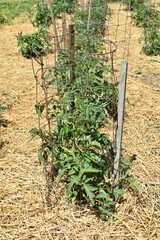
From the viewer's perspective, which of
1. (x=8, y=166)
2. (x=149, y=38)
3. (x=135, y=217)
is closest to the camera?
(x=135, y=217)

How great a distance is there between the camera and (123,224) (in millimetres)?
2201

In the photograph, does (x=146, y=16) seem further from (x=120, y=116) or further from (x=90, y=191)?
(x=90, y=191)

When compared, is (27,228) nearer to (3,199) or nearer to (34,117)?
(3,199)

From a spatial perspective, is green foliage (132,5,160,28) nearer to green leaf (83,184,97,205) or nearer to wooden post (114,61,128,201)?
wooden post (114,61,128,201)

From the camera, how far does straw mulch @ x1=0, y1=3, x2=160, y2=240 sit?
7.04 ft

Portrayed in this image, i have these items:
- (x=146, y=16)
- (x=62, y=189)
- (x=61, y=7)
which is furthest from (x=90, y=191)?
(x=61, y=7)

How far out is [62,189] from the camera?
2.48 metres

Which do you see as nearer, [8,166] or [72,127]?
[72,127]

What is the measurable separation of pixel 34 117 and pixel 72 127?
1709 millimetres

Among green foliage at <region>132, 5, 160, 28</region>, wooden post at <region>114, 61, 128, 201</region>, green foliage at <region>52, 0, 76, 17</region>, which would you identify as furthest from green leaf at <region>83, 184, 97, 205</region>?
green foliage at <region>52, 0, 76, 17</region>

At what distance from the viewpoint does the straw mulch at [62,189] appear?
2145mm

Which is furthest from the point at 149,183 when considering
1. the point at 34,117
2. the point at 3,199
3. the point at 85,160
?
the point at 34,117

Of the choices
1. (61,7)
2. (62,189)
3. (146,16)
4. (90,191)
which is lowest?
(62,189)

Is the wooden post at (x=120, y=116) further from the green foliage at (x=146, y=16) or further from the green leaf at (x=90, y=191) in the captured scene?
the green foliage at (x=146, y=16)
